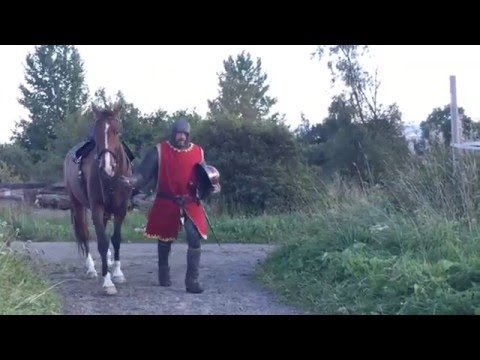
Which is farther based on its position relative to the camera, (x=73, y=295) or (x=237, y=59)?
(x=237, y=59)

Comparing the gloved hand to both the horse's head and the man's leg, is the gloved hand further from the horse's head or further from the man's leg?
the man's leg

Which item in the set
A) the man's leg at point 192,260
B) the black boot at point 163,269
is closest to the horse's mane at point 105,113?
the man's leg at point 192,260

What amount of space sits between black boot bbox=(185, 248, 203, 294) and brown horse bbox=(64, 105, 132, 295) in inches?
34.5

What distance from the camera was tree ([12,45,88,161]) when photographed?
43250 mm

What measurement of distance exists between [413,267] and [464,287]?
59 centimetres

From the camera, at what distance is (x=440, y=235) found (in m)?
8.62

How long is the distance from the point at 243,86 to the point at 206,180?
37.9 metres

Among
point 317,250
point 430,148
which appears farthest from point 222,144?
point 317,250

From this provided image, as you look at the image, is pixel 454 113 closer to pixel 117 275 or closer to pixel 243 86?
pixel 117 275

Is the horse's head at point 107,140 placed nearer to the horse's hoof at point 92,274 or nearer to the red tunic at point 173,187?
the red tunic at point 173,187

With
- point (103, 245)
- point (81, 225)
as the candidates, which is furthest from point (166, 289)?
point (81, 225)

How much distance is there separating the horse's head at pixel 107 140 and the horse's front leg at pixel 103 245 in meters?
0.60

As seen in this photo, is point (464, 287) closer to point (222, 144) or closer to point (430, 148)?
point (430, 148)

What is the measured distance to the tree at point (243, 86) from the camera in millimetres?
41453
